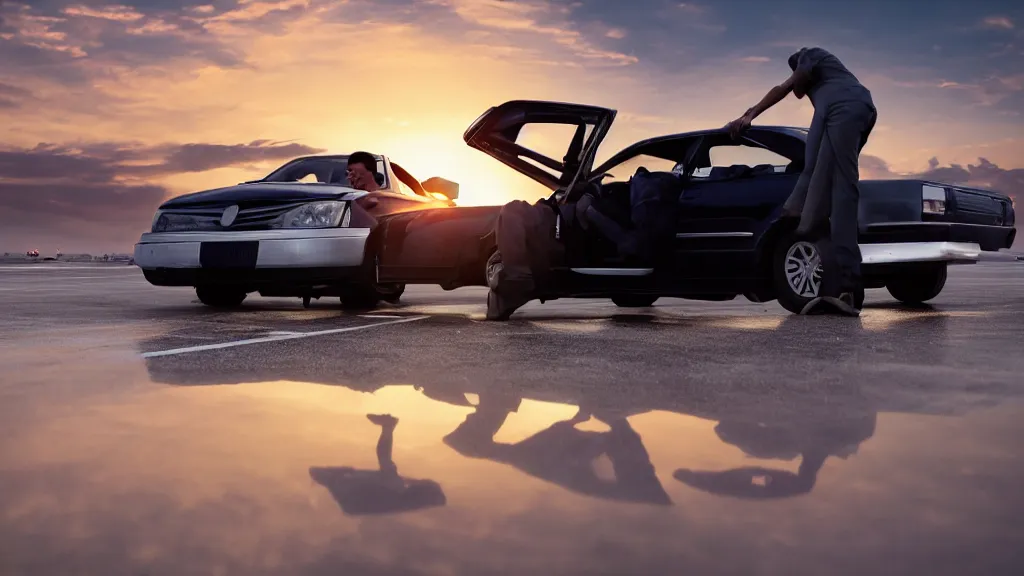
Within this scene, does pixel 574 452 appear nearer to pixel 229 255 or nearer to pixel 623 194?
pixel 623 194

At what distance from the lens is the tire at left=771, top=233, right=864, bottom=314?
8.18 meters

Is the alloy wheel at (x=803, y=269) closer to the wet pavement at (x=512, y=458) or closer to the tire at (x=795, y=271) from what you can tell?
the tire at (x=795, y=271)

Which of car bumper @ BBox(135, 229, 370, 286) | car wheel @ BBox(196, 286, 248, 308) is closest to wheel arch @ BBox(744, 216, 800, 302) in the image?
car bumper @ BBox(135, 229, 370, 286)

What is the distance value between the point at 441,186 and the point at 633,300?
2.35 metres

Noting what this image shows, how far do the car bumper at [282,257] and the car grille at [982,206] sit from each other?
4973mm

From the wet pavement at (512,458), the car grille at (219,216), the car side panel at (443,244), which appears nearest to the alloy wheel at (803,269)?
the wet pavement at (512,458)

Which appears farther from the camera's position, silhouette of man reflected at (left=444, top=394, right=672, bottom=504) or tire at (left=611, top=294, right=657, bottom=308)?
tire at (left=611, top=294, right=657, bottom=308)

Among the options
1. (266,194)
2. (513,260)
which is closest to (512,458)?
(513,260)

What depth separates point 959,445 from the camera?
3.14 meters

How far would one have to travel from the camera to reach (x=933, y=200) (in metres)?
8.30

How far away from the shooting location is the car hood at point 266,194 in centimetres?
916

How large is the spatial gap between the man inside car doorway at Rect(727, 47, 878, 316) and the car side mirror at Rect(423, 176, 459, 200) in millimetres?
3416

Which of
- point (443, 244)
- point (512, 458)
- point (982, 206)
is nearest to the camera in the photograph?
point (512, 458)

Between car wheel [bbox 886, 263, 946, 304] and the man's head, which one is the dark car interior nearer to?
the man's head
